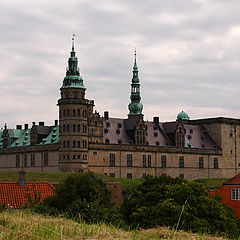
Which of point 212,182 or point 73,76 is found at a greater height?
point 73,76

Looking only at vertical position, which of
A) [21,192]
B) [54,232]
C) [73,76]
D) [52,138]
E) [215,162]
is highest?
[73,76]

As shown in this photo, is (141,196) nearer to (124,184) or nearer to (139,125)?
(124,184)

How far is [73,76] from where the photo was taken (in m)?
84.2

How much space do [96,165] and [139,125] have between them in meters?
10.0

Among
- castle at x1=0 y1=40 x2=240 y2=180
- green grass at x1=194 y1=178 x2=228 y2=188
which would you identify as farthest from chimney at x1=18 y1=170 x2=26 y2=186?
green grass at x1=194 y1=178 x2=228 y2=188

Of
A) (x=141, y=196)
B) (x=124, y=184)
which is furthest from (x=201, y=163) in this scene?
(x=141, y=196)

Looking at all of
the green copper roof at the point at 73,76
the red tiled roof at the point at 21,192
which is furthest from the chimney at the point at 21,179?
the green copper roof at the point at 73,76

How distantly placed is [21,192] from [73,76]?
4064 cm

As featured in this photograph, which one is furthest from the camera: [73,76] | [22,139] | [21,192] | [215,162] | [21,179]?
[215,162]

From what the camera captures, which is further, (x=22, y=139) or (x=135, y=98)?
(x=135, y=98)

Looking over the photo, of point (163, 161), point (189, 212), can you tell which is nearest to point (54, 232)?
point (189, 212)

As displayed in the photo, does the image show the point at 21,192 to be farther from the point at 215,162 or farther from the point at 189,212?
the point at 215,162

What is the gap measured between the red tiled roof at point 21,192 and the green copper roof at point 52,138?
40570mm

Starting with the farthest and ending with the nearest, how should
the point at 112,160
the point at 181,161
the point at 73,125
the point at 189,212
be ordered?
the point at 181,161
the point at 112,160
the point at 73,125
the point at 189,212
